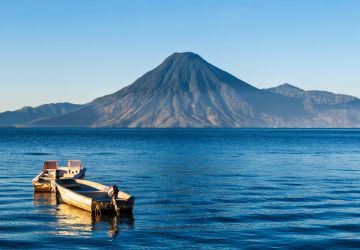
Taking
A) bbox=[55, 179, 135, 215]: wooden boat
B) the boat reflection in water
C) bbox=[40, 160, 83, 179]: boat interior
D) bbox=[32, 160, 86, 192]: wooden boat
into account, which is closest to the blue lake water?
the boat reflection in water

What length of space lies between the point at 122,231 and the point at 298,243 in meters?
10.3

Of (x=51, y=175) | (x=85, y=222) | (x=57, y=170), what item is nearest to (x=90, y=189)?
(x=57, y=170)

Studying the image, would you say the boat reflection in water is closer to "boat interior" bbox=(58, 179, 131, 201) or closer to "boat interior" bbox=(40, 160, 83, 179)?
"boat interior" bbox=(58, 179, 131, 201)

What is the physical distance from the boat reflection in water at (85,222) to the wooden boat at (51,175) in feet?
29.8

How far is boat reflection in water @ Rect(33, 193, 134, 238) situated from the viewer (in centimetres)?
3222

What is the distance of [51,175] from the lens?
5319cm

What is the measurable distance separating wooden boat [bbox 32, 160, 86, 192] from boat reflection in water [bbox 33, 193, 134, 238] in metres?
9.10

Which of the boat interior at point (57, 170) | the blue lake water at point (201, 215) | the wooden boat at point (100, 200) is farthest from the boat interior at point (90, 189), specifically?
the boat interior at point (57, 170)

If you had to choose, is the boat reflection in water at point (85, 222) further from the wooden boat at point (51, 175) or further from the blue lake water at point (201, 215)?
the wooden boat at point (51, 175)

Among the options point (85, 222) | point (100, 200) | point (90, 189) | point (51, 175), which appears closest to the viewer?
point (85, 222)

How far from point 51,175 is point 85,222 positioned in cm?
1961

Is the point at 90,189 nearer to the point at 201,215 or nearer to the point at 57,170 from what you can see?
the point at 57,170

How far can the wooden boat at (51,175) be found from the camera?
4959cm

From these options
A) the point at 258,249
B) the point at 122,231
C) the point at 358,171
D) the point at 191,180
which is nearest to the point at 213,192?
the point at 191,180
